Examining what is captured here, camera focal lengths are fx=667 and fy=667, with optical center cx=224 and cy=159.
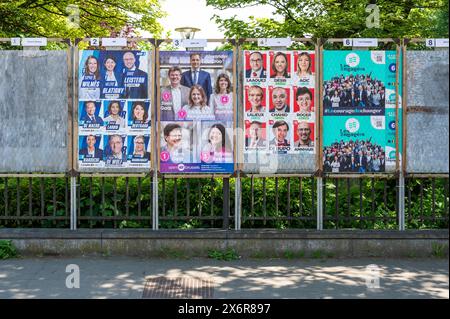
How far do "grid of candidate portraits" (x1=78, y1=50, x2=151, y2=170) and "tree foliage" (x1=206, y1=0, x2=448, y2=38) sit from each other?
812cm

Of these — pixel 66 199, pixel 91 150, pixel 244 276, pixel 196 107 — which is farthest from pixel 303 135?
pixel 66 199

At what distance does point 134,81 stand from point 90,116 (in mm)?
780

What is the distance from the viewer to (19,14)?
17.6m

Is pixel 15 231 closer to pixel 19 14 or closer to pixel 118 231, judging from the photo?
pixel 118 231

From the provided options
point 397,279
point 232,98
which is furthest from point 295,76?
point 397,279

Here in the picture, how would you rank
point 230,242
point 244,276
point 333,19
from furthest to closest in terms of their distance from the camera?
point 333,19 < point 230,242 < point 244,276

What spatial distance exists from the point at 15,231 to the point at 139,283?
8.22 feet

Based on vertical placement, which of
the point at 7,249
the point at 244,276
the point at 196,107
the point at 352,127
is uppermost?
the point at 196,107

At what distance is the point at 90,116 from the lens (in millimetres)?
9242

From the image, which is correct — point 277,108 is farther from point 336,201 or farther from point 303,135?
point 336,201

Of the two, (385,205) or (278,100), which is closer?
(278,100)

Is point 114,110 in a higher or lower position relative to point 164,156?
higher

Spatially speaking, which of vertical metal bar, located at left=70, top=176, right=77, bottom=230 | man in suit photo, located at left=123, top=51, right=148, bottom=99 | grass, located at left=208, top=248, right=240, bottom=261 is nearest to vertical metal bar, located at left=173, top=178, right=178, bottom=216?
grass, located at left=208, top=248, right=240, bottom=261

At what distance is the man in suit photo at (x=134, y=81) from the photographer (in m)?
9.22
